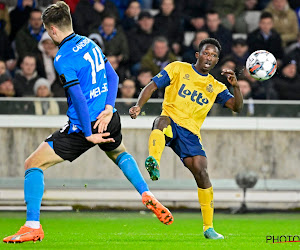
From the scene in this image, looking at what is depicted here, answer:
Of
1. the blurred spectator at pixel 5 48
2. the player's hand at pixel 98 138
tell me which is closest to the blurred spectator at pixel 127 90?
the blurred spectator at pixel 5 48

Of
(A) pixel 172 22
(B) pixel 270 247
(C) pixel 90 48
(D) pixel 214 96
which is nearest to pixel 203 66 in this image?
(D) pixel 214 96

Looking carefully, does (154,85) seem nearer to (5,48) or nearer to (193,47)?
(193,47)

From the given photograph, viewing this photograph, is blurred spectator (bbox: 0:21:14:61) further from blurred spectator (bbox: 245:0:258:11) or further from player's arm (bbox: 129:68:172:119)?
player's arm (bbox: 129:68:172:119)

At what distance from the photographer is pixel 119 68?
13734 millimetres

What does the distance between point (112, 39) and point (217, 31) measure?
75.5 inches

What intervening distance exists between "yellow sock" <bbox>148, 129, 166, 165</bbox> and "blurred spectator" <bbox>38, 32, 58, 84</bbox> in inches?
215

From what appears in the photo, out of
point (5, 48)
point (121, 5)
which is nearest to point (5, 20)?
point (5, 48)

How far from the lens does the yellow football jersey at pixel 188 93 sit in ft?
27.7

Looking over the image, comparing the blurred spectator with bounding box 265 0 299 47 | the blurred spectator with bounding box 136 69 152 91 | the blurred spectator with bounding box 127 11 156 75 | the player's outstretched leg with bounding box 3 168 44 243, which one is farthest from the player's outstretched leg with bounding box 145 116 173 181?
the blurred spectator with bounding box 265 0 299 47

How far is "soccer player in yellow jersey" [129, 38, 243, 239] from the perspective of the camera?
8.28m

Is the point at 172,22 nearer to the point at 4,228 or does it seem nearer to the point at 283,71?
the point at 283,71

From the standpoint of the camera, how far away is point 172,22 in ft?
48.1

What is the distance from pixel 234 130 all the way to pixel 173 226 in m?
2.86

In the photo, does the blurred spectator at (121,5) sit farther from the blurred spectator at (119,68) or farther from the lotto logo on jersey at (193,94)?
the lotto logo on jersey at (193,94)
